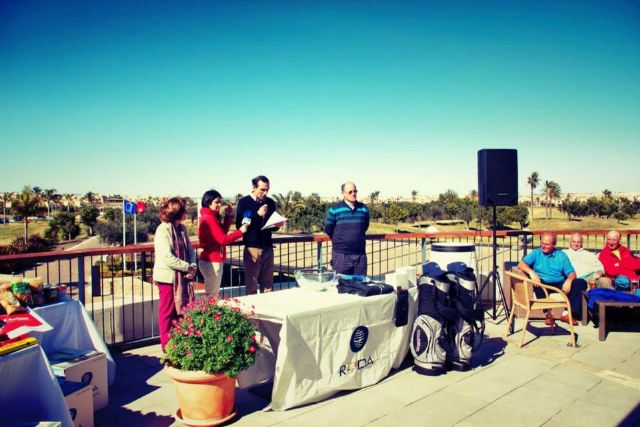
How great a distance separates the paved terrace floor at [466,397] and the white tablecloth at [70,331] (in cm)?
41

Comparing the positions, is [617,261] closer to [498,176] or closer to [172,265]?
[498,176]

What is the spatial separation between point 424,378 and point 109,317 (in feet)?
10.2

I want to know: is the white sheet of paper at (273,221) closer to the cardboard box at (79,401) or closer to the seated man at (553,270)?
the cardboard box at (79,401)

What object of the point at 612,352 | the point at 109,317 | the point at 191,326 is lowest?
the point at 612,352

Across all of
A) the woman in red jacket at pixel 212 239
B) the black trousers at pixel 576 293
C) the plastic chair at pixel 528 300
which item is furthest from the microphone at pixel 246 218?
the black trousers at pixel 576 293

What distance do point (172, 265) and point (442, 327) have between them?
2.28 metres

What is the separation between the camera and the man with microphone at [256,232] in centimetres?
457

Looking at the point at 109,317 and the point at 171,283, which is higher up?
the point at 171,283

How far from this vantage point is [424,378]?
3.73m

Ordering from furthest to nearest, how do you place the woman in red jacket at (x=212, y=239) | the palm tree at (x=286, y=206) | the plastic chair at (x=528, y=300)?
the palm tree at (x=286, y=206) → the plastic chair at (x=528, y=300) → the woman in red jacket at (x=212, y=239)

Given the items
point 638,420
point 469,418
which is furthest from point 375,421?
point 638,420

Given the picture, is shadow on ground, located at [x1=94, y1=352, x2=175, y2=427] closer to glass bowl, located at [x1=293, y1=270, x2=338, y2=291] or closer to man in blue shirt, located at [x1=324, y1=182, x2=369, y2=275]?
glass bowl, located at [x1=293, y1=270, x2=338, y2=291]

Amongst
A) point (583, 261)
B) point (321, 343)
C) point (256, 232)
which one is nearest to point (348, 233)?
point (256, 232)

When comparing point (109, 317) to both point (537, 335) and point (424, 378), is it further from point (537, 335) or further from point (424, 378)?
point (537, 335)
